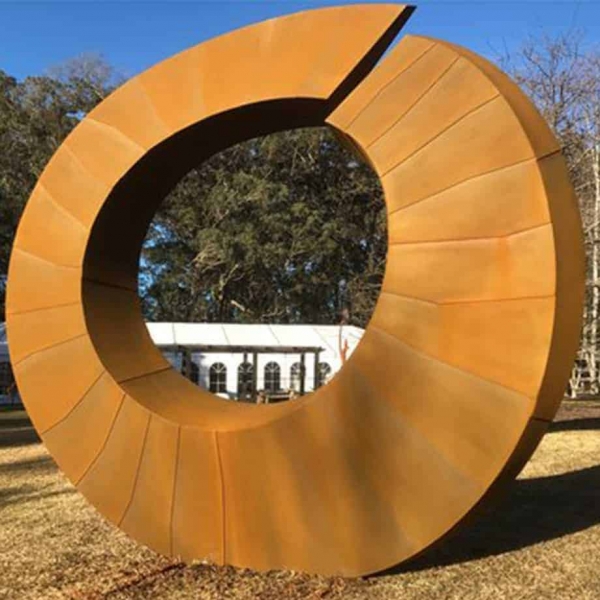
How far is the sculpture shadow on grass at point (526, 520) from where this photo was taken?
6430 mm

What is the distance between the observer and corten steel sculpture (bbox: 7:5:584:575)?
5.18 m

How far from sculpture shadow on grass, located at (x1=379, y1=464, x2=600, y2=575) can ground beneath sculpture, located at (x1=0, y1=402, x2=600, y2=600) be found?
0.03ft

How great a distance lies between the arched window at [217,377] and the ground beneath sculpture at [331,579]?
60.2 feet

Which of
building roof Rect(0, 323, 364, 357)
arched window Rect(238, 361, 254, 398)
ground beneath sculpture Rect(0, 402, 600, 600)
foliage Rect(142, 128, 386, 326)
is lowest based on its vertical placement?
ground beneath sculpture Rect(0, 402, 600, 600)

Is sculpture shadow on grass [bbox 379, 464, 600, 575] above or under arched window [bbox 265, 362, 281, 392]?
under

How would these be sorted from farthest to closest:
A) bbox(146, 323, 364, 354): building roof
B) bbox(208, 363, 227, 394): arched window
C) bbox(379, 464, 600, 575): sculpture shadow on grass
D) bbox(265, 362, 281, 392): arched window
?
bbox(265, 362, 281, 392): arched window < bbox(208, 363, 227, 394): arched window < bbox(146, 323, 364, 354): building roof < bbox(379, 464, 600, 575): sculpture shadow on grass

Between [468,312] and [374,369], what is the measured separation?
2.50 feet

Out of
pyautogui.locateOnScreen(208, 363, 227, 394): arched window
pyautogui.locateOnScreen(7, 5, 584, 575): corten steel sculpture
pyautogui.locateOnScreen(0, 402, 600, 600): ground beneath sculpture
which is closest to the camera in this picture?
pyautogui.locateOnScreen(7, 5, 584, 575): corten steel sculpture

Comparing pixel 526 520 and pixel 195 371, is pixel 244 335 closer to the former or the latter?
pixel 195 371

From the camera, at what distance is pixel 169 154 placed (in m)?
6.85

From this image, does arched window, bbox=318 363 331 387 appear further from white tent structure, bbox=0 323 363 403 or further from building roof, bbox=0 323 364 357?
building roof, bbox=0 323 364 357

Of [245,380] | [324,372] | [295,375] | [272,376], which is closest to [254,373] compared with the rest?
[245,380]

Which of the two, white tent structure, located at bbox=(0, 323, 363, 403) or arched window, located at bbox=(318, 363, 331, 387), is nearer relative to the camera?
white tent structure, located at bbox=(0, 323, 363, 403)

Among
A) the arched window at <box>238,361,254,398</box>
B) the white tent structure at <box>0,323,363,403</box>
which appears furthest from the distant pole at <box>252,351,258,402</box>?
the arched window at <box>238,361,254,398</box>
